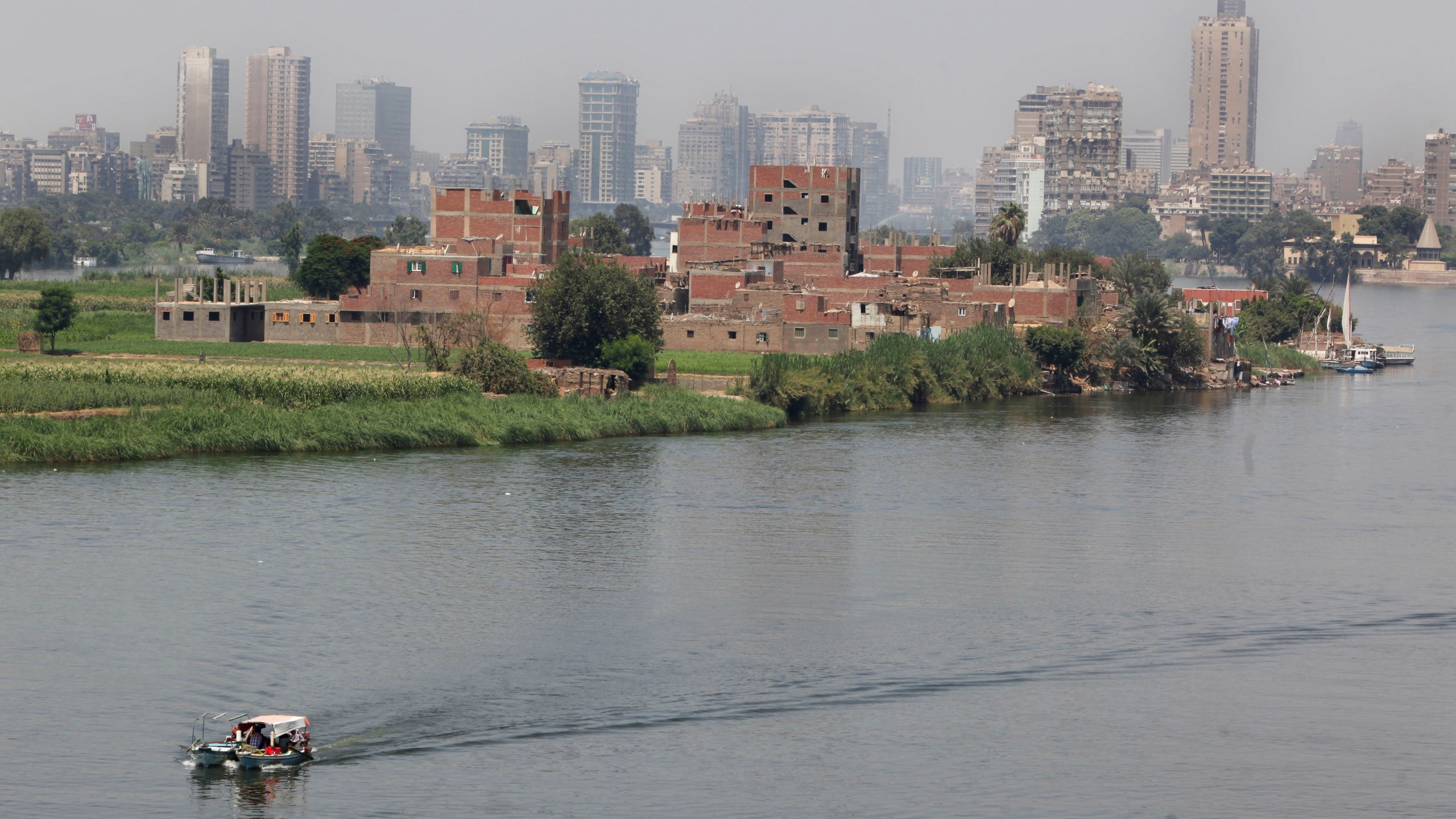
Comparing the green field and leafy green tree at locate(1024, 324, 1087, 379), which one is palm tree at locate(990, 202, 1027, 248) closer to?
leafy green tree at locate(1024, 324, 1087, 379)

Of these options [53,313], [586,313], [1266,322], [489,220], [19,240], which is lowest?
[53,313]

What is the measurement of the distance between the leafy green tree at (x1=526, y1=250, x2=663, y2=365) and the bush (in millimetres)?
4214

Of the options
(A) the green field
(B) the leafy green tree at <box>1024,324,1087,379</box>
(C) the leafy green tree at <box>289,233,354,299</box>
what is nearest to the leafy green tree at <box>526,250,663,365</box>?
(A) the green field

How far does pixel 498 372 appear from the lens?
163 ft

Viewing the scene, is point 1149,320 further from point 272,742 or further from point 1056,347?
point 272,742

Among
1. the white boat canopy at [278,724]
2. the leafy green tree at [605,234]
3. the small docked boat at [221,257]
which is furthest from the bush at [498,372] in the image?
the small docked boat at [221,257]

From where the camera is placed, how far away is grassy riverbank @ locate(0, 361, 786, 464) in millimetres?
40312

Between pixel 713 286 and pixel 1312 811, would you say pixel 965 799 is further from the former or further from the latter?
pixel 713 286

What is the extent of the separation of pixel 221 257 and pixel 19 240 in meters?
73.7

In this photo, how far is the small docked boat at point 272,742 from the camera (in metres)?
19.7

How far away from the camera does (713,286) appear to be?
6925cm

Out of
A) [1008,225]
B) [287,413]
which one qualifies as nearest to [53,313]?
[287,413]

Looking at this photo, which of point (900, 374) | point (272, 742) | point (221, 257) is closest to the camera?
point (272, 742)

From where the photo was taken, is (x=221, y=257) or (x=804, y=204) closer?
(x=804, y=204)
